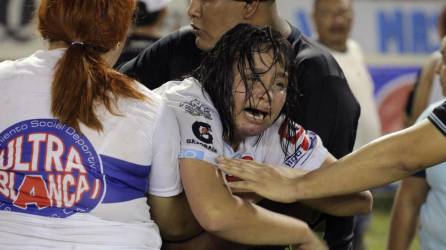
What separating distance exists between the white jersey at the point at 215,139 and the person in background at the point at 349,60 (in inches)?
126

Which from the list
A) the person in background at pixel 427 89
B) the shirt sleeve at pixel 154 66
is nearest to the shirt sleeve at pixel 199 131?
the shirt sleeve at pixel 154 66

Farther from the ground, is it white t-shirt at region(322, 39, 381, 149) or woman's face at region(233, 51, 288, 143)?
woman's face at region(233, 51, 288, 143)

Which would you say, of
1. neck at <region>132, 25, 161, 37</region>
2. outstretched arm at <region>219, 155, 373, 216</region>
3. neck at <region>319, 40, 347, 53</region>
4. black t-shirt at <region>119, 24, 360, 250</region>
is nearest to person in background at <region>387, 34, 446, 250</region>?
black t-shirt at <region>119, 24, 360, 250</region>

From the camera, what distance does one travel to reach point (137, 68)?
13.8 ft

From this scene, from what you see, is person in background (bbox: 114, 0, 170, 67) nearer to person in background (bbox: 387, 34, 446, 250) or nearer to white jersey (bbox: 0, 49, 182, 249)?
person in background (bbox: 387, 34, 446, 250)

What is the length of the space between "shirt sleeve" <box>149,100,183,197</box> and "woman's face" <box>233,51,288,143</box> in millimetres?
293

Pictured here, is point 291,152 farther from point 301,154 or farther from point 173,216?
point 173,216

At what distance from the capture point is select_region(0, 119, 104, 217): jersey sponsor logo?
9.10 ft

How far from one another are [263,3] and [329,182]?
1.11m

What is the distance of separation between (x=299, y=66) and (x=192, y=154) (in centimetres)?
89

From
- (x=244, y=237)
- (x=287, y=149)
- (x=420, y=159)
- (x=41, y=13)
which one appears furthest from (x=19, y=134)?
(x=420, y=159)

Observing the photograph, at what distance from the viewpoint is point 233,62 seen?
3172mm

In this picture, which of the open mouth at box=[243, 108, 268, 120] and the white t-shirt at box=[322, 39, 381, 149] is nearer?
the open mouth at box=[243, 108, 268, 120]

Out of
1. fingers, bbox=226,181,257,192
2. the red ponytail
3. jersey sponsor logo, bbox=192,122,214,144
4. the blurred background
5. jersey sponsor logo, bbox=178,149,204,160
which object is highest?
the red ponytail
